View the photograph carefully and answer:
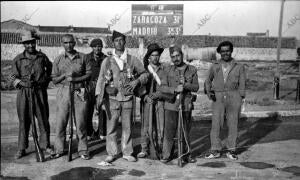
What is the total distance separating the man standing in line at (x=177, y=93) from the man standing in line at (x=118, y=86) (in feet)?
1.46

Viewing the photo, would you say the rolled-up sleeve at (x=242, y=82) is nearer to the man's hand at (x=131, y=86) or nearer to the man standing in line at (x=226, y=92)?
the man standing in line at (x=226, y=92)

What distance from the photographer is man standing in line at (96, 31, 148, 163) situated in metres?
5.45

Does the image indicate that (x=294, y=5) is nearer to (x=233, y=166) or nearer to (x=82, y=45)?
(x=233, y=166)

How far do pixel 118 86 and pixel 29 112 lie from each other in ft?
5.35

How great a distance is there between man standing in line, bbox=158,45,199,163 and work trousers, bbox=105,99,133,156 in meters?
0.59

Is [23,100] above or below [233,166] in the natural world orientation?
above

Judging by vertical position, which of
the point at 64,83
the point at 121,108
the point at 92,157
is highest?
the point at 64,83

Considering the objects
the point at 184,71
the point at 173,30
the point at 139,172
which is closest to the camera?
the point at 139,172

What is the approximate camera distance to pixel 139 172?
16.4ft

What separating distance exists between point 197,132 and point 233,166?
8.72 feet

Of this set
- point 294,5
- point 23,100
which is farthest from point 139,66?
point 294,5

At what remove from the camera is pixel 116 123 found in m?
5.58

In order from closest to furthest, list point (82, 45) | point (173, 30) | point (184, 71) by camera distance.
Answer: point (184, 71) < point (173, 30) < point (82, 45)

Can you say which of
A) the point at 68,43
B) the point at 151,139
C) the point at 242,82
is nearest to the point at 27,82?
the point at 68,43
